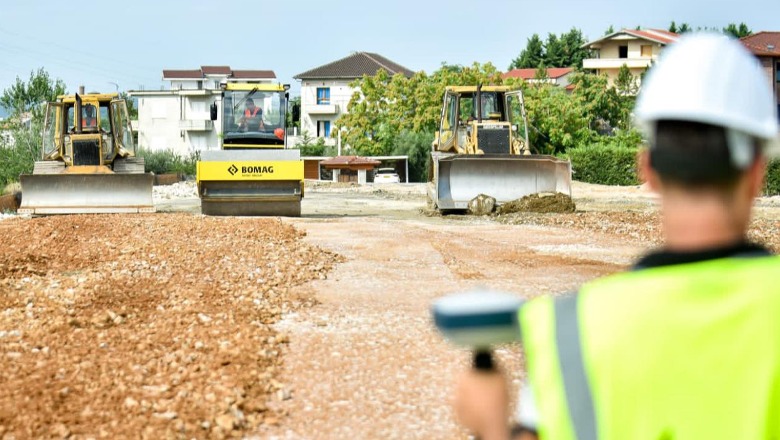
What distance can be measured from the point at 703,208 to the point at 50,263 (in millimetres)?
13011

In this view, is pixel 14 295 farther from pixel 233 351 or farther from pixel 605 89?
pixel 605 89

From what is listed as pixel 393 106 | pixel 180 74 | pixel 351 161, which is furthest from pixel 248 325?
pixel 180 74

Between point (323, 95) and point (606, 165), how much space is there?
46087mm

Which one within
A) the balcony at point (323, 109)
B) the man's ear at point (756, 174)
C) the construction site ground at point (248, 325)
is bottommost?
the construction site ground at point (248, 325)

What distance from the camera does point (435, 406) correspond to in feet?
18.7

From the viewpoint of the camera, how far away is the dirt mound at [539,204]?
938 inches

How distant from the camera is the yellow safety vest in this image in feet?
4.33

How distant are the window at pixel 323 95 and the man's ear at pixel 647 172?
94495mm

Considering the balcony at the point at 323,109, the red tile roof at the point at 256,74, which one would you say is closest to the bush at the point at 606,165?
the balcony at the point at 323,109

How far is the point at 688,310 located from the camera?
1.32 m

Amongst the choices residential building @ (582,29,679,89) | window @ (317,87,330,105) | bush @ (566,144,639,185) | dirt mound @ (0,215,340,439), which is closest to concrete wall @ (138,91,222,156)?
window @ (317,87,330,105)

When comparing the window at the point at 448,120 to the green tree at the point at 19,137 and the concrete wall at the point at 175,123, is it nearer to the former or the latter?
the green tree at the point at 19,137

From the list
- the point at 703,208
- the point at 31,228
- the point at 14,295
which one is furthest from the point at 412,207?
the point at 703,208

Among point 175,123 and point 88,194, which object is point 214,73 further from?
point 88,194
